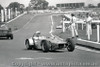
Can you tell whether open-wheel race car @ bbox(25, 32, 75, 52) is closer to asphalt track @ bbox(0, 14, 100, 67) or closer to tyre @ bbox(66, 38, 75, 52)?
tyre @ bbox(66, 38, 75, 52)

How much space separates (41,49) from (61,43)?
2.36 m

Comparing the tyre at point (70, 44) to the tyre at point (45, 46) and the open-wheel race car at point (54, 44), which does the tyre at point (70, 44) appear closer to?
Result: the open-wheel race car at point (54, 44)

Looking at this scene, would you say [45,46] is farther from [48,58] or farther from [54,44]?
[48,58]

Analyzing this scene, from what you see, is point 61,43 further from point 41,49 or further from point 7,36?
point 7,36

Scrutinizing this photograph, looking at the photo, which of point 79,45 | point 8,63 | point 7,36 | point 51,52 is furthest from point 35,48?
point 7,36

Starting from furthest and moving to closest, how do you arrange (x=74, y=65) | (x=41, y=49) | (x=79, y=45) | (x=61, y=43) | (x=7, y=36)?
(x=7, y=36) < (x=79, y=45) < (x=41, y=49) < (x=61, y=43) < (x=74, y=65)

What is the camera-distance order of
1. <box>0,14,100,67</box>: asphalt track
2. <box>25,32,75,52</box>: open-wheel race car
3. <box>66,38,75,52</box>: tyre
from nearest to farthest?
1. <box>0,14,100,67</box>: asphalt track
2. <box>25,32,75,52</box>: open-wheel race car
3. <box>66,38,75,52</box>: tyre

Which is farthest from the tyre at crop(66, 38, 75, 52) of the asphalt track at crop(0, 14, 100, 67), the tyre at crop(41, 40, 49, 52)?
the tyre at crop(41, 40, 49, 52)

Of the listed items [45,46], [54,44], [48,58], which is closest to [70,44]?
[54,44]

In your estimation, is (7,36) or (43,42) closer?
(43,42)

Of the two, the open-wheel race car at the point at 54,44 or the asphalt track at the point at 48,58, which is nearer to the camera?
the asphalt track at the point at 48,58

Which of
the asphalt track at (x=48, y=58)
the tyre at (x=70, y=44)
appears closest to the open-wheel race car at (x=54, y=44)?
the tyre at (x=70, y=44)

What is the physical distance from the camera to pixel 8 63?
15211mm

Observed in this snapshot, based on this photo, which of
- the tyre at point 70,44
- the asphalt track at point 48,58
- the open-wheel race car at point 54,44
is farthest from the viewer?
the tyre at point 70,44
